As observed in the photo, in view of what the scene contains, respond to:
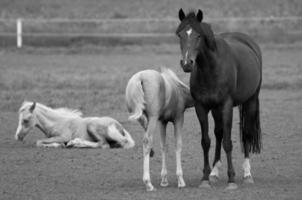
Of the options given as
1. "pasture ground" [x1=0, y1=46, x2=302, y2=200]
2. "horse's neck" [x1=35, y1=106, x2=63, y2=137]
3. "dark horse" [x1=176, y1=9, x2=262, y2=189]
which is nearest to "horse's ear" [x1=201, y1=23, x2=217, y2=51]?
"dark horse" [x1=176, y1=9, x2=262, y2=189]

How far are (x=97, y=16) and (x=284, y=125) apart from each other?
95.4ft

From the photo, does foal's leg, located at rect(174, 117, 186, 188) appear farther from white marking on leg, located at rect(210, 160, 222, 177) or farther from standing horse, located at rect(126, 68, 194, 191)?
white marking on leg, located at rect(210, 160, 222, 177)

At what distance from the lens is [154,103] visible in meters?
10.2

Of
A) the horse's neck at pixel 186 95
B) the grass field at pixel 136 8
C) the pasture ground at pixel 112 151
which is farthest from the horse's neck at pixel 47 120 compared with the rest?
the grass field at pixel 136 8

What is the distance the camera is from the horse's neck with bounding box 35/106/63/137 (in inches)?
583

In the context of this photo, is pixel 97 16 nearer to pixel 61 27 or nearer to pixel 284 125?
pixel 61 27

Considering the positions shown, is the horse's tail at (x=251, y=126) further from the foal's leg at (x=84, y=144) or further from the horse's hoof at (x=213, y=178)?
the foal's leg at (x=84, y=144)

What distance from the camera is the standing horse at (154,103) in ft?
33.3

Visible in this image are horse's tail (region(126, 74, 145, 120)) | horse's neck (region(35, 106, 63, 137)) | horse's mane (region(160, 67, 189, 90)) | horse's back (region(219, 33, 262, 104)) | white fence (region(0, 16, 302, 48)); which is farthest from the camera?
white fence (region(0, 16, 302, 48))

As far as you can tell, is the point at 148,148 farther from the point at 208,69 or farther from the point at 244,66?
the point at 244,66

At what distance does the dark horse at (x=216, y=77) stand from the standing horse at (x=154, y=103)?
25 cm

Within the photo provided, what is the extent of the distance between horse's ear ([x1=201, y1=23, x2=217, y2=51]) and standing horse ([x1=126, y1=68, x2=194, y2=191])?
2.31ft

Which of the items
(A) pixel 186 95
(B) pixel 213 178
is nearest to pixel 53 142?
(B) pixel 213 178

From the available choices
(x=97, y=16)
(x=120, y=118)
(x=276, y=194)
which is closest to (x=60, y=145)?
(x=120, y=118)
